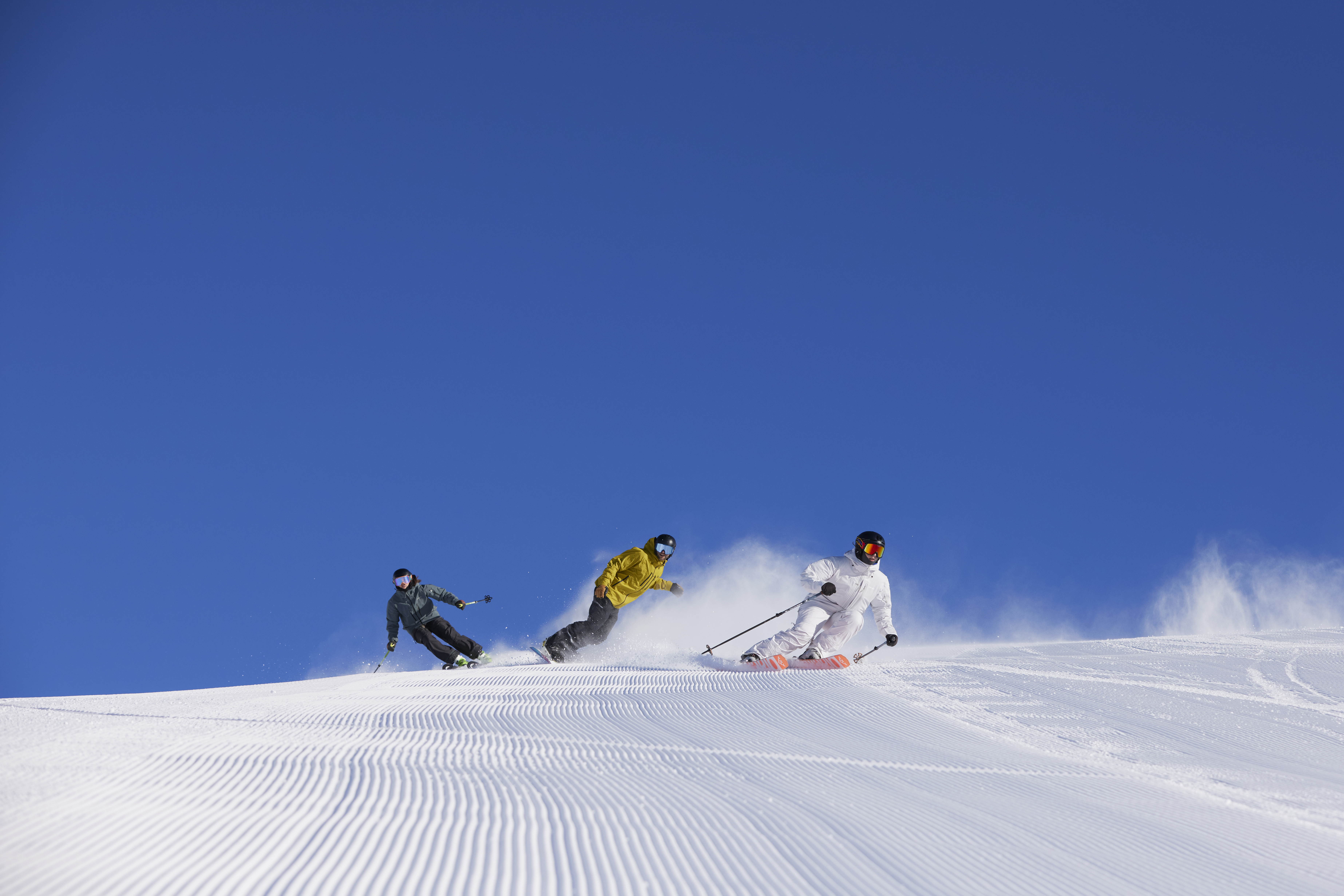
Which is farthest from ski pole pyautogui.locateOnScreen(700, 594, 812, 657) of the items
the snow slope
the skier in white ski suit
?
the snow slope

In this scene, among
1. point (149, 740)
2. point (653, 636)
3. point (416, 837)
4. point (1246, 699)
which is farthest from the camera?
point (653, 636)

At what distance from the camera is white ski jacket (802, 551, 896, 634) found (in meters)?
8.48

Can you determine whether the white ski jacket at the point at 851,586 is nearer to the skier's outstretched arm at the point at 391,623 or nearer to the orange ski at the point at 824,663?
the orange ski at the point at 824,663

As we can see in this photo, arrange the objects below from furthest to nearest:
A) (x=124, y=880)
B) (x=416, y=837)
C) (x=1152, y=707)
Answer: (x=1152, y=707) < (x=416, y=837) < (x=124, y=880)

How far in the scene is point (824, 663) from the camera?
804 cm

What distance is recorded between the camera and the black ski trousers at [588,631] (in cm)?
1070

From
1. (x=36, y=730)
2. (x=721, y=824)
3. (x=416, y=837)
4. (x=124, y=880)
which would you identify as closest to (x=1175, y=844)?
(x=721, y=824)

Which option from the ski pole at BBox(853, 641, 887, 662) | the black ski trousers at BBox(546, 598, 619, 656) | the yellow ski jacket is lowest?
the ski pole at BBox(853, 641, 887, 662)

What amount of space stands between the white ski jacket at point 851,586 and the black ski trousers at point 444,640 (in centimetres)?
478

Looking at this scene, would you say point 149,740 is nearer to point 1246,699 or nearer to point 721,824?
point 721,824

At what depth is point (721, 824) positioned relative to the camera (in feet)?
8.36

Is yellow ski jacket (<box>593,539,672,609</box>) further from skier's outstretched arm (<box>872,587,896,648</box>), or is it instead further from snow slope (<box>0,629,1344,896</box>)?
snow slope (<box>0,629,1344,896</box>)

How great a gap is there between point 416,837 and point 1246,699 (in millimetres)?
6223

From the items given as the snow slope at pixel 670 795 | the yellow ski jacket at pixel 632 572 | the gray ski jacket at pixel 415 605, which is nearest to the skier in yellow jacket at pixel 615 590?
the yellow ski jacket at pixel 632 572
